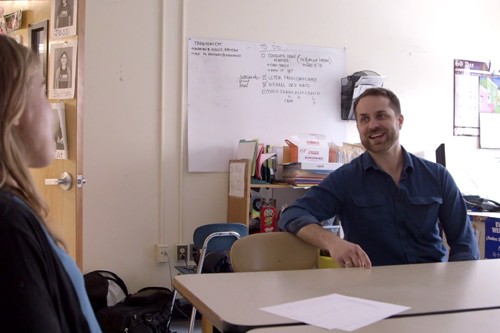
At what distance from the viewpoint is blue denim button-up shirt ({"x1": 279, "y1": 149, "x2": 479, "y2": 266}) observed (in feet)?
7.03

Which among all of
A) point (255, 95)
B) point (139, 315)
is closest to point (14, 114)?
point (139, 315)

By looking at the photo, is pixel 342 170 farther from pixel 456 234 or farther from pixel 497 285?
pixel 497 285

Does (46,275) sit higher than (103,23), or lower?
lower

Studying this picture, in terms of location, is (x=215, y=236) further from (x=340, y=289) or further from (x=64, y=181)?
(x=340, y=289)

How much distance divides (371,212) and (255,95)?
1.94 m

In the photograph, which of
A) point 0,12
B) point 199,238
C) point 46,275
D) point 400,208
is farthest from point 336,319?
point 0,12

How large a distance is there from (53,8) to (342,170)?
185cm

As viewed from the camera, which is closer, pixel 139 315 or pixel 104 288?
pixel 139 315

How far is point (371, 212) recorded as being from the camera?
7.11 feet

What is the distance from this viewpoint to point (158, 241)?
3744 mm

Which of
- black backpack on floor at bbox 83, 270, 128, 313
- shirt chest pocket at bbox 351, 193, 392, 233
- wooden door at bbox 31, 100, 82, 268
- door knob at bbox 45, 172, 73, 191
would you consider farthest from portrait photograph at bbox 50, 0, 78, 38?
shirt chest pocket at bbox 351, 193, 392, 233

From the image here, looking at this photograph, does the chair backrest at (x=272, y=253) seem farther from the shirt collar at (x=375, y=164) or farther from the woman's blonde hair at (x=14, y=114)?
the woman's blonde hair at (x=14, y=114)

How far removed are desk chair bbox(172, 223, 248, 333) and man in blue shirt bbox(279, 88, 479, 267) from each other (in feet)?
3.22

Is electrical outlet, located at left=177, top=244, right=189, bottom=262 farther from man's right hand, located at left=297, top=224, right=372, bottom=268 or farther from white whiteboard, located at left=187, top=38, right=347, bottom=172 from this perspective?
man's right hand, located at left=297, top=224, right=372, bottom=268
